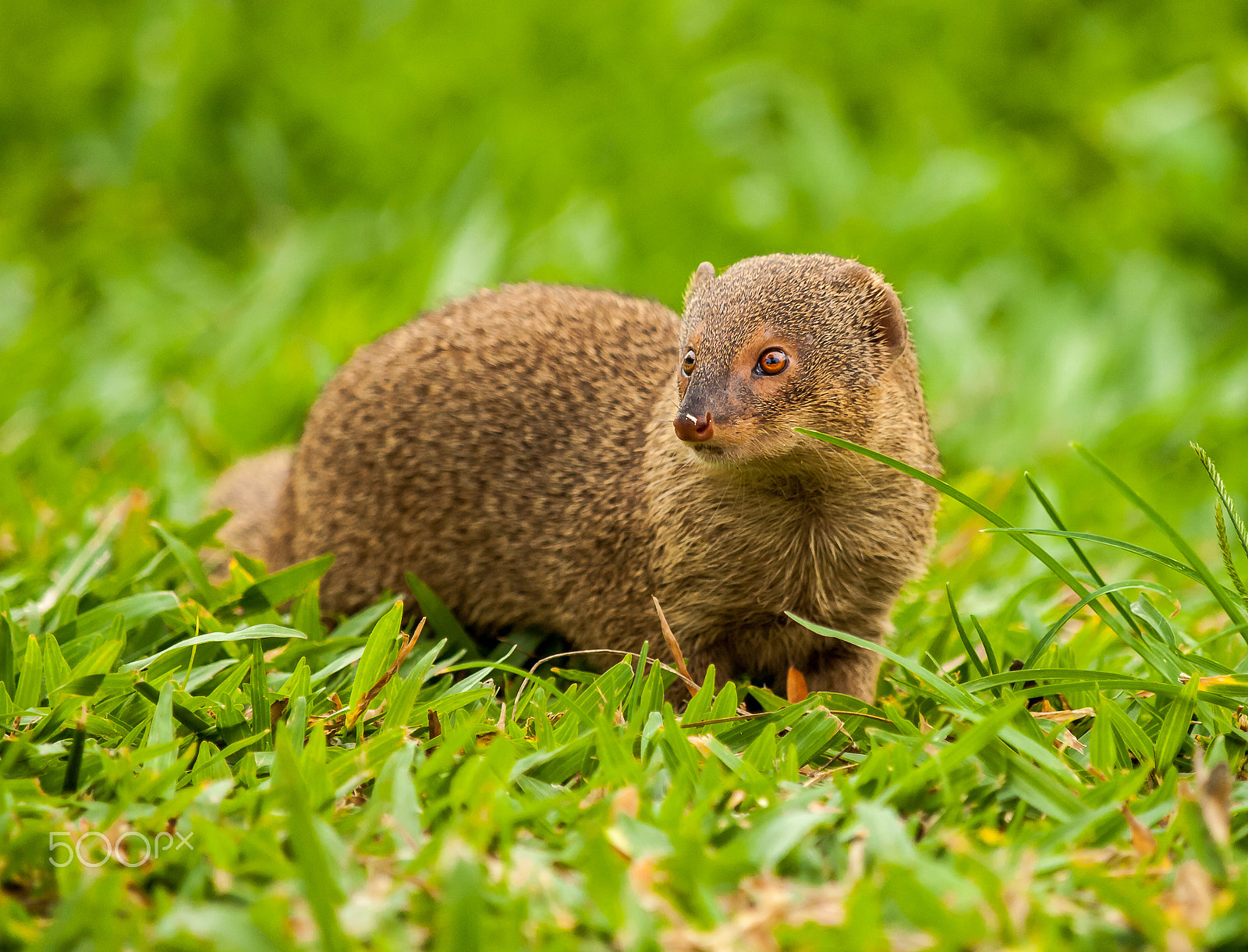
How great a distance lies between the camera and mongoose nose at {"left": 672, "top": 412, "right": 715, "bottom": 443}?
3125 millimetres

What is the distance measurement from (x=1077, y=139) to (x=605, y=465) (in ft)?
18.6

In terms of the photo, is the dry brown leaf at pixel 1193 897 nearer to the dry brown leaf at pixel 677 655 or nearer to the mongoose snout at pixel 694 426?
the dry brown leaf at pixel 677 655

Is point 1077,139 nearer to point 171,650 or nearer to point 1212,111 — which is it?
point 1212,111

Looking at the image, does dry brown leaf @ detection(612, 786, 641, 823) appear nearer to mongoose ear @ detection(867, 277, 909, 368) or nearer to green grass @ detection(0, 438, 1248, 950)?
green grass @ detection(0, 438, 1248, 950)

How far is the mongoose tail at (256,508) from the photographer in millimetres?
4684

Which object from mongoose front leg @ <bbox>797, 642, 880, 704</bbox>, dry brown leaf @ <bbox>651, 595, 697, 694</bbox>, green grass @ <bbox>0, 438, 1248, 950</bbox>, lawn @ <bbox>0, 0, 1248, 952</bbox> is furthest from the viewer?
mongoose front leg @ <bbox>797, 642, 880, 704</bbox>

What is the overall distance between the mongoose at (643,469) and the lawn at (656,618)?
0.24m

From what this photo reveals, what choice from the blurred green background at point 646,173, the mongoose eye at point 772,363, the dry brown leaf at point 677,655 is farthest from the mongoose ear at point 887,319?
the blurred green background at point 646,173

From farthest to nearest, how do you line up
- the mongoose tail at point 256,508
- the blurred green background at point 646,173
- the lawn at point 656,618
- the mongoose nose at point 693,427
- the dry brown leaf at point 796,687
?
the blurred green background at point 646,173
the mongoose tail at point 256,508
the dry brown leaf at point 796,687
the mongoose nose at point 693,427
the lawn at point 656,618

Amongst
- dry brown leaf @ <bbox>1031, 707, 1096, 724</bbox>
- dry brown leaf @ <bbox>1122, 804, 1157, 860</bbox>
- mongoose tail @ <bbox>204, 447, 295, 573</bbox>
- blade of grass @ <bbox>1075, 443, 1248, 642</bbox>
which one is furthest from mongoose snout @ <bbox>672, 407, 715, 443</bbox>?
mongoose tail @ <bbox>204, 447, 295, 573</bbox>

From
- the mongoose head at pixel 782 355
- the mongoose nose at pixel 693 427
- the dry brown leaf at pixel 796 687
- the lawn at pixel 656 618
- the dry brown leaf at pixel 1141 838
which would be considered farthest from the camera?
the dry brown leaf at pixel 796 687

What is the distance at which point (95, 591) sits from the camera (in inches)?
149

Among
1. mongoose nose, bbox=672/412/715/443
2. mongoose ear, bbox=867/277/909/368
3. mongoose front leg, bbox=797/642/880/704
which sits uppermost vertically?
mongoose ear, bbox=867/277/909/368

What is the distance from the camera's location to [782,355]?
3361 mm
